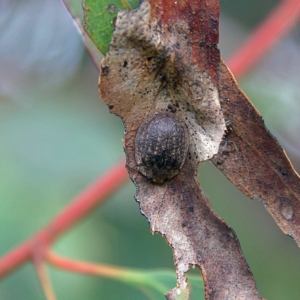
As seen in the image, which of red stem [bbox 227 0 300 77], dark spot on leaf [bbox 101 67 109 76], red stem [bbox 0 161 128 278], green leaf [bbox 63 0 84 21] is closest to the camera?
dark spot on leaf [bbox 101 67 109 76]

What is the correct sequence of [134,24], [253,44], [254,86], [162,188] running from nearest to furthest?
[134,24] < [162,188] < [253,44] < [254,86]

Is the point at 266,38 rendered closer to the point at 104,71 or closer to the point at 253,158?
the point at 253,158

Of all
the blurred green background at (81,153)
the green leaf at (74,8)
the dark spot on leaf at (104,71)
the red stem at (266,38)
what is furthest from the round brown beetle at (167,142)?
the blurred green background at (81,153)

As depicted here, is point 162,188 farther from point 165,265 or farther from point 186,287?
point 165,265

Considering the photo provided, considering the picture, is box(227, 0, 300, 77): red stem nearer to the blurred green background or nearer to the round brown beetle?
the blurred green background

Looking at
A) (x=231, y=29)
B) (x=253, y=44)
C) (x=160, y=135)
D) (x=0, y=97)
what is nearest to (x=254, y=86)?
(x=253, y=44)

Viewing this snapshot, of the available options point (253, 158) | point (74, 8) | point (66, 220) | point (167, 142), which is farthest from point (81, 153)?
point (253, 158)

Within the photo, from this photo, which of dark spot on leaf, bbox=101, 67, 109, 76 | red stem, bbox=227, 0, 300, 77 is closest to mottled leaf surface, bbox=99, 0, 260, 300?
dark spot on leaf, bbox=101, 67, 109, 76
